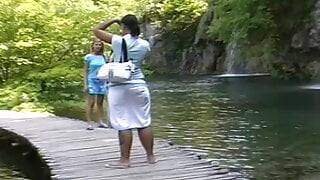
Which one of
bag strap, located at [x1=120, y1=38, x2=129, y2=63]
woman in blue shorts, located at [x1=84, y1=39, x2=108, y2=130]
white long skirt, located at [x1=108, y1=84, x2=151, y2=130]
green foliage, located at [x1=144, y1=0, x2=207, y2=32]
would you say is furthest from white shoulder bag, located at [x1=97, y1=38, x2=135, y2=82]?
green foliage, located at [x1=144, y1=0, x2=207, y2=32]

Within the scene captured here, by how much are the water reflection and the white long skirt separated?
6.95 feet

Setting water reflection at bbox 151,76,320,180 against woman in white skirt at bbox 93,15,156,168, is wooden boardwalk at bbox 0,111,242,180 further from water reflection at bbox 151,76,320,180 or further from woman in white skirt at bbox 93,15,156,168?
water reflection at bbox 151,76,320,180

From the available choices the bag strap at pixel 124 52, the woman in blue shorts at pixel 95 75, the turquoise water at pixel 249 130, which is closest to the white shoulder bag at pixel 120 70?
the bag strap at pixel 124 52

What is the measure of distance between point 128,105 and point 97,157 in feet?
4.39

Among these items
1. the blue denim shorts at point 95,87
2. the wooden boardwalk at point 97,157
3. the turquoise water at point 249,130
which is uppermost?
the blue denim shorts at point 95,87

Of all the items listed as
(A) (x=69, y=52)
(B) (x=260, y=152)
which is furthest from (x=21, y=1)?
(B) (x=260, y=152)

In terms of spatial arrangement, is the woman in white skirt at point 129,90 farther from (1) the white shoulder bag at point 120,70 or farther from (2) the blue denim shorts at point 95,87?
(2) the blue denim shorts at point 95,87

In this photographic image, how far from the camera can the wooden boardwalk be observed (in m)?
7.12

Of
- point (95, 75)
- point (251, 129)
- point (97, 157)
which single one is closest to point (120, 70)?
point (97, 157)

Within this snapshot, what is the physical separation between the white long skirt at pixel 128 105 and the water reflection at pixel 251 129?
6.95 feet

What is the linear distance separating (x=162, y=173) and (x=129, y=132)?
58cm

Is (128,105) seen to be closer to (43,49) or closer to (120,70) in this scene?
(120,70)

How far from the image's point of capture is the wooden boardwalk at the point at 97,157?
280 inches

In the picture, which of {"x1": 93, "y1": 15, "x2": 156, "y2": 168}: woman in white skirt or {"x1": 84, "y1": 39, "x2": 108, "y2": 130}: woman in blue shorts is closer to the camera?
{"x1": 93, "y1": 15, "x2": 156, "y2": 168}: woman in white skirt
